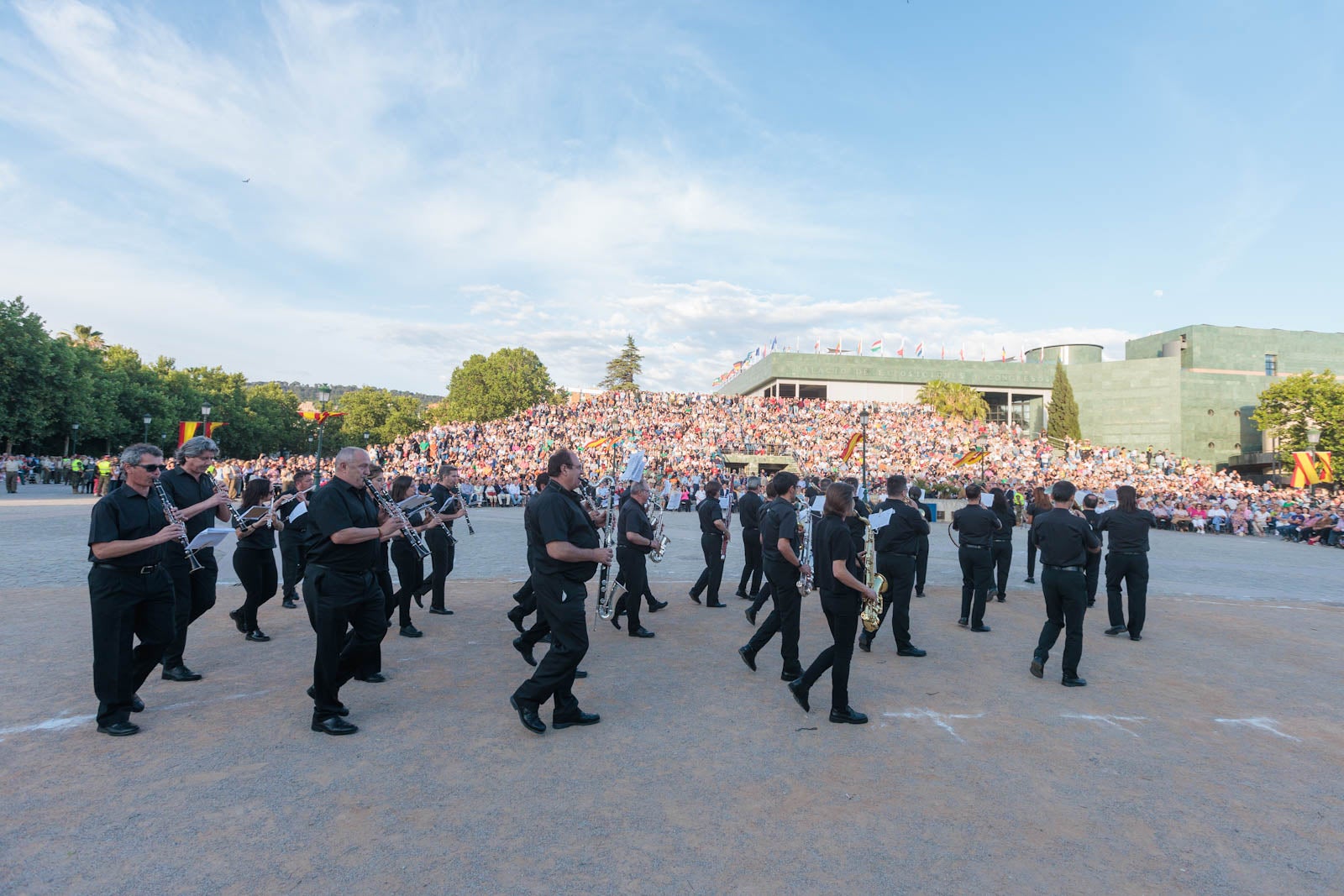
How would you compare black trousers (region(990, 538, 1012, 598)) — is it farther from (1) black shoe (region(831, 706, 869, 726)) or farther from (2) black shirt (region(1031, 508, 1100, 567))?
(1) black shoe (region(831, 706, 869, 726))

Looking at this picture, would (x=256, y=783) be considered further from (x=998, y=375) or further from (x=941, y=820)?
(x=998, y=375)

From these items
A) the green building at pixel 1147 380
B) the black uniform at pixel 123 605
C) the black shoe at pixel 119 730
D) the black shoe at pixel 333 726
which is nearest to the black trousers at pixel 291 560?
the black uniform at pixel 123 605

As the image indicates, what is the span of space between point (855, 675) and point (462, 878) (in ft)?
14.7

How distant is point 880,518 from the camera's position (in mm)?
7664

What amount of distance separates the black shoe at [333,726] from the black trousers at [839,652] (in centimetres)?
333

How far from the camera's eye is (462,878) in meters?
3.21

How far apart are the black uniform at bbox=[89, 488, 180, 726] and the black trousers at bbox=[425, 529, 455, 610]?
378 centimetres

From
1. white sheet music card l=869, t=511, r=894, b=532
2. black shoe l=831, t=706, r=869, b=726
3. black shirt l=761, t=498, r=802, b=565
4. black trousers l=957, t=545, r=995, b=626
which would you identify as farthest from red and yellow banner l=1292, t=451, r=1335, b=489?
black shoe l=831, t=706, r=869, b=726

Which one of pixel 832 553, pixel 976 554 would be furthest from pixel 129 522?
pixel 976 554

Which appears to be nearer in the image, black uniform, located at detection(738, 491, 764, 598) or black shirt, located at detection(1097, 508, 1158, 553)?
black shirt, located at detection(1097, 508, 1158, 553)

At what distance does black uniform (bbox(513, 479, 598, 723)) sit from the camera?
197 inches

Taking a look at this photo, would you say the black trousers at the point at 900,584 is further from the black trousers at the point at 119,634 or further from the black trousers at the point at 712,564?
the black trousers at the point at 119,634

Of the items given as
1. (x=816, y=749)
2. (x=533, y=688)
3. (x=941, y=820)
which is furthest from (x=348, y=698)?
(x=941, y=820)

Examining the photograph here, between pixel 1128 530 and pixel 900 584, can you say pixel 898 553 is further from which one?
pixel 1128 530
